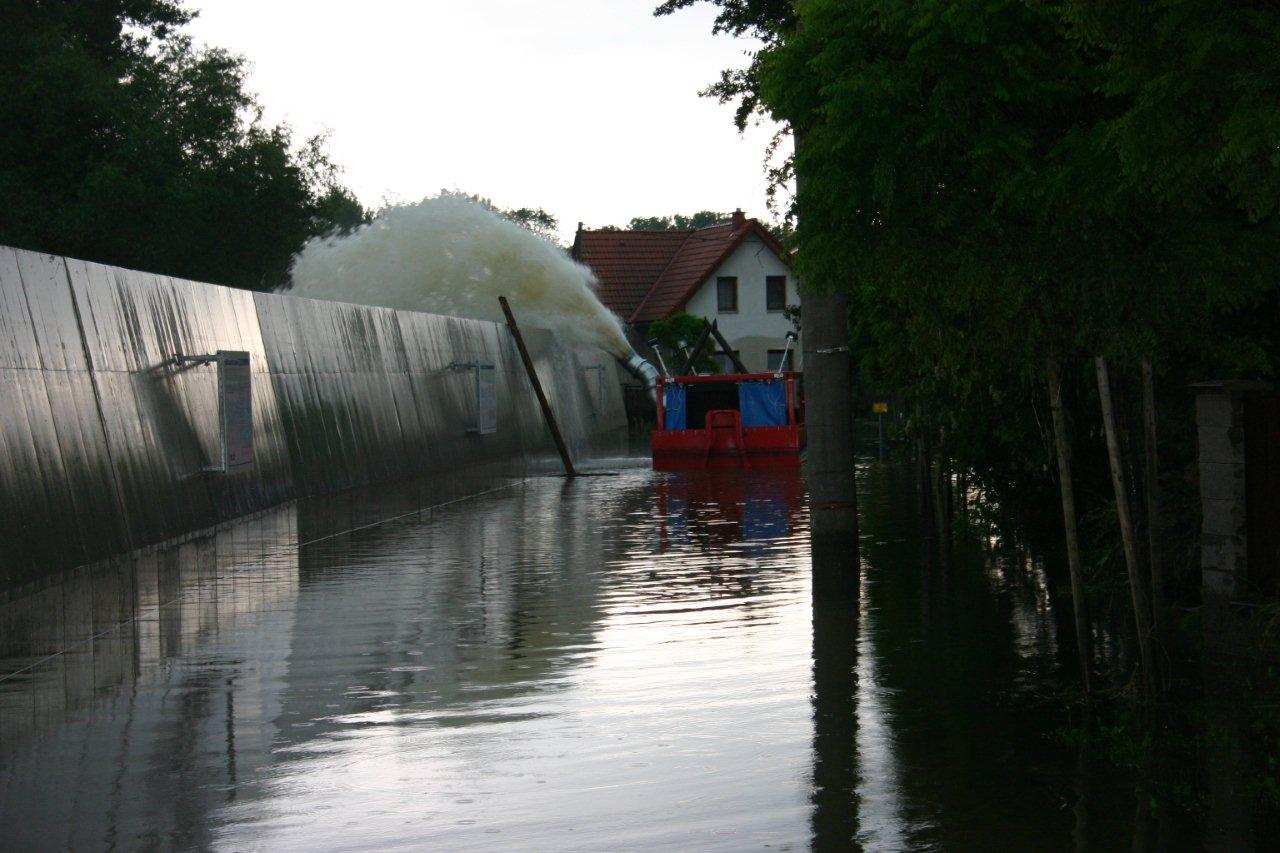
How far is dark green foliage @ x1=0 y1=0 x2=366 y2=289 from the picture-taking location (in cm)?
5512

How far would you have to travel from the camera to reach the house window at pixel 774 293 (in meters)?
75.1

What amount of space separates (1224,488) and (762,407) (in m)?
25.3

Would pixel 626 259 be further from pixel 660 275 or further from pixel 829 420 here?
pixel 829 420

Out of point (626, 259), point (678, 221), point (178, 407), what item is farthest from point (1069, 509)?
point (678, 221)

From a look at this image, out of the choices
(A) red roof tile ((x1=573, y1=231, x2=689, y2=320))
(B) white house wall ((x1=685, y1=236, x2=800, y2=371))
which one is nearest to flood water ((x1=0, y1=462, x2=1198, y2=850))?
(B) white house wall ((x1=685, y1=236, x2=800, y2=371))

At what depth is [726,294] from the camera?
2936 inches

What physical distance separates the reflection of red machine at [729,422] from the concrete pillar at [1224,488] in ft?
73.9

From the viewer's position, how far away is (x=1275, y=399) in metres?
9.84

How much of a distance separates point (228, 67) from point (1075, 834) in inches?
2441

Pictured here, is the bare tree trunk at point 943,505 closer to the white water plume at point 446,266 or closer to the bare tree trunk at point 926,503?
the bare tree trunk at point 926,503

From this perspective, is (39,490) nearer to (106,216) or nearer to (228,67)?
(106,216)

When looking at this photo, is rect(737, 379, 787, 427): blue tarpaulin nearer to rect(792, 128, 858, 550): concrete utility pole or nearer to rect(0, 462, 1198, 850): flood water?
rect(0, 462, 1198, 850): flood water

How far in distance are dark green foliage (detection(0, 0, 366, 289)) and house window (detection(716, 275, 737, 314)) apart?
669 inches

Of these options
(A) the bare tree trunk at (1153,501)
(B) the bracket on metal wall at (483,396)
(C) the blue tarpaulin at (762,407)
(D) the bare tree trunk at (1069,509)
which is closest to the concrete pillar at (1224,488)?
(A) the bare tree trunk at (1153,501)
